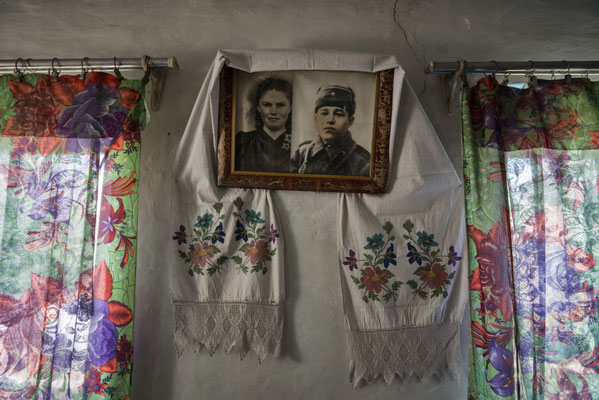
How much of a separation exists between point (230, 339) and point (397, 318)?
1.99 feet

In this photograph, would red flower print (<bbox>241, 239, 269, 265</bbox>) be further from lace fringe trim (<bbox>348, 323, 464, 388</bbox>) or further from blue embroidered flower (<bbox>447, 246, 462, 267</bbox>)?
blue embroidered flower (<bbox>447, 246, 462, 267</bbox>)

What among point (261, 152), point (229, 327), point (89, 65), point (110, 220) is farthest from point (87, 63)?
point (229, 327)

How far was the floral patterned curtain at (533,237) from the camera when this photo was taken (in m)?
1.27

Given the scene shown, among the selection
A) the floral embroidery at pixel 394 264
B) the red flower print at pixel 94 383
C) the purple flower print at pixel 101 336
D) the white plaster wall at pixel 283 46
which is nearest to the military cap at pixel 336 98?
the white plaster wall at pixel 283 46

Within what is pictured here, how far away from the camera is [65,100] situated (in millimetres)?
1346

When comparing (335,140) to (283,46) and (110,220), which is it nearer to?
(283,46)

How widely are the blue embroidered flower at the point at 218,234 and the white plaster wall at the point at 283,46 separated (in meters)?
0.22

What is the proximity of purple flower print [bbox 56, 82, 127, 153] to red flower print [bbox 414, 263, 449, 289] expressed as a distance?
1.21m

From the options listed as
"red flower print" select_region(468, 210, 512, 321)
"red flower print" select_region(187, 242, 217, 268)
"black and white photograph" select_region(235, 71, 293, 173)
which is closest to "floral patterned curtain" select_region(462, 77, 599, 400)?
"red flower print" select_region(468, 210, 512, 321)

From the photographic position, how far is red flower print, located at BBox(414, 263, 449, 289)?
1.35m

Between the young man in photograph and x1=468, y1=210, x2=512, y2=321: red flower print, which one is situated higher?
the young man in photograph

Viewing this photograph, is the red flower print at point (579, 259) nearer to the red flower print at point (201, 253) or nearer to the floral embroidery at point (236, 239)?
the floral embroidery at point (236, 239)

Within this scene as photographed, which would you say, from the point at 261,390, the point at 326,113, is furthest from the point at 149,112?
the point at 261,390

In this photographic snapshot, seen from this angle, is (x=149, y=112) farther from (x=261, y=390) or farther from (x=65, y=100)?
(x=261, y=390)
